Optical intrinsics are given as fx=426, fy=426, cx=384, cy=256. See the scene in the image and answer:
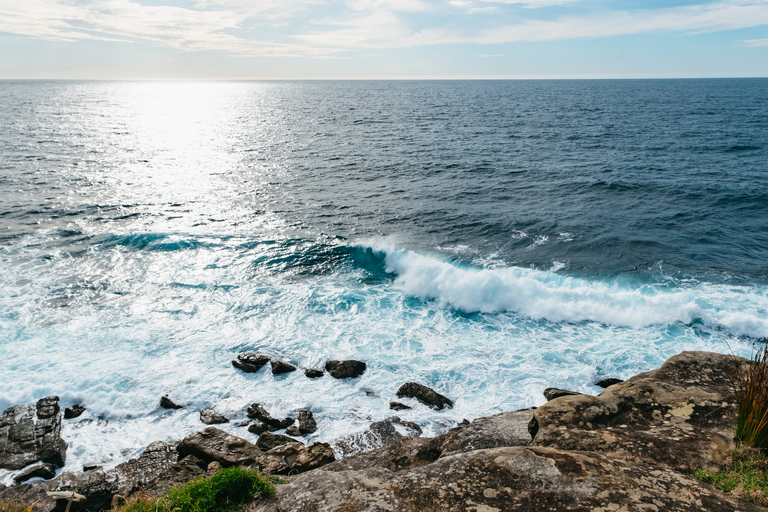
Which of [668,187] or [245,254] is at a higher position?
[668,187]

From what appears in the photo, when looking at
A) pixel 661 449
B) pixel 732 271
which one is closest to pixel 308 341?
pixel 661 449

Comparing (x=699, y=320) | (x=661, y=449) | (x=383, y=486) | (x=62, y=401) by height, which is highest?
(x=661, y=449)

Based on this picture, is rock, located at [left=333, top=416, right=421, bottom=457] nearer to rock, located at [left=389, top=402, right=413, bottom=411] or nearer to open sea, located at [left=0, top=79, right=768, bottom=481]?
rock, located at [left=389, top=402, right=413, bottom=411]

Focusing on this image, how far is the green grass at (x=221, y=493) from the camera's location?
602 cm

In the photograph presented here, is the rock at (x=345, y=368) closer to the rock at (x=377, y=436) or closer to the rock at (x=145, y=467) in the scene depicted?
the rock at (x=377, y=436)

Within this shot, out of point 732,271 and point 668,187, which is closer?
point 732,271

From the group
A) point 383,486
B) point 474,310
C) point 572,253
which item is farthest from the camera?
point 572,253

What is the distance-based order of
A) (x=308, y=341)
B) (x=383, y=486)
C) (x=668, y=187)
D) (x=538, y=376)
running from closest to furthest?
1. (x=383, y=486)
2. (x=538, y=376)
3. (x=308, y=341)
4. (x=668, y=187)

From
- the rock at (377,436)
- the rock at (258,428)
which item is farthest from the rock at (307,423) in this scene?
the rock at (377,436)

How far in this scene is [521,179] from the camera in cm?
4041

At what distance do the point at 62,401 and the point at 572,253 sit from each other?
2513 cm

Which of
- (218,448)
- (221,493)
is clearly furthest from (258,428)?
(221,493)

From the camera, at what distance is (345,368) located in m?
15.9

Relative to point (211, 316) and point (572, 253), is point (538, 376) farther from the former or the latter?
point (211, 316)
